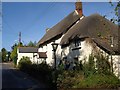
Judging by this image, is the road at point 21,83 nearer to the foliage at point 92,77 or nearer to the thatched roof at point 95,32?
the foliage at point 92,77

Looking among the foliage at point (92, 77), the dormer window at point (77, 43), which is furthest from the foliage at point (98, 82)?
the dormer window at point (77, 43)

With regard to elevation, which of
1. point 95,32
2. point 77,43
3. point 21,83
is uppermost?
point 95,32

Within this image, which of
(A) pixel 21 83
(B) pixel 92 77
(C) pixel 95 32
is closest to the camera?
(B) pixel 92 77

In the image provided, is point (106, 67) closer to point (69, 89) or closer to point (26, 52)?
point (69, 89)

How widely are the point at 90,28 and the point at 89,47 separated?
129 inches

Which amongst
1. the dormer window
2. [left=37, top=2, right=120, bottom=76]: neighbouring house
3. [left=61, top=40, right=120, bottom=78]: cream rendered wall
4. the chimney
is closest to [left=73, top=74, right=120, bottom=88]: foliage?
[left=61, top=40, right=120, bottom=78]: cream rendered wall

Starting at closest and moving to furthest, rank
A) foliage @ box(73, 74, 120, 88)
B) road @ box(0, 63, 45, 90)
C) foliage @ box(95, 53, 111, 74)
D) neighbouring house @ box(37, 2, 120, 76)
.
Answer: foliage @ box(73, 74, 120, 88)
road @ box(0, 63, 45, 90)
foliage @ box(95, 53, 111, 74)
neighbouring house @ box(37, 2, 120, 76)

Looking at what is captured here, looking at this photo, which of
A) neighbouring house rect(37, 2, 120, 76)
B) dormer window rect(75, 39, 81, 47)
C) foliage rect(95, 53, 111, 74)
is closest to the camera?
foliage rect(95, 53, 111, 74)

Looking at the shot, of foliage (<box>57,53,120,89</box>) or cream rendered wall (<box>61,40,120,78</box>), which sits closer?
foliage (<box>57,53,120,89</box>)

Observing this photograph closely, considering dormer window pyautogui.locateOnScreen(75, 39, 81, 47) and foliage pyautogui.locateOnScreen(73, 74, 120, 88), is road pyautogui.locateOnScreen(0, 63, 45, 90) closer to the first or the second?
foliage pyautogui.locateOnScreen(73, 74, 120, 88)

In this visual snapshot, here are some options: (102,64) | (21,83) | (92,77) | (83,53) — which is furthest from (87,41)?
(21,83)

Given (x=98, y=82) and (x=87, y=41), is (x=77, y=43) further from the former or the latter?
(x=98, y=82)

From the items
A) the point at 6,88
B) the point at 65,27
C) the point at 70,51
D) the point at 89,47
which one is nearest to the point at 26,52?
the point at 65,27

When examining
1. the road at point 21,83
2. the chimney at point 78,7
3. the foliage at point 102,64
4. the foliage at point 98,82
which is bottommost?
the road at point 21,83
